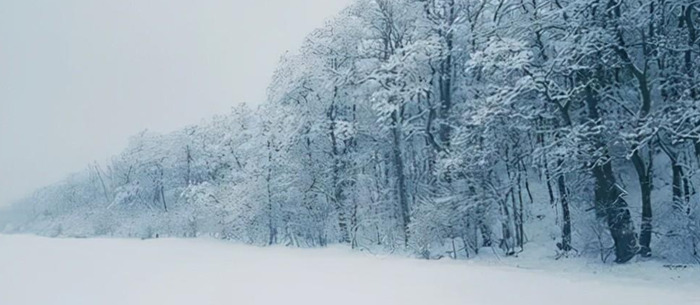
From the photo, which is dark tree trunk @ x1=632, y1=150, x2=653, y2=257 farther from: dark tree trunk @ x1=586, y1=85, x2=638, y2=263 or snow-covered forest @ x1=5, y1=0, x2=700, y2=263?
dark tree trunk @ x1=586, y1=85, x2=638, y2=263

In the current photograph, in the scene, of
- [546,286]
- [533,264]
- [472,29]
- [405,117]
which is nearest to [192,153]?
[405,117]

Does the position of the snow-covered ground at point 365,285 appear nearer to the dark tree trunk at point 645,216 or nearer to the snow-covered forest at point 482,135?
the dark tree trunk at point 645,216

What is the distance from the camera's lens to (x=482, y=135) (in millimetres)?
17625

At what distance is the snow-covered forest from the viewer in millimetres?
13781

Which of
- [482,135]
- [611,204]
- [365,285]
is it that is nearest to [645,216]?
[611,204]

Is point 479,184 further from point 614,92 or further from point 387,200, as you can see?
point 387,200

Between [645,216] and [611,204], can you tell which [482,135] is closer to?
[611,204]

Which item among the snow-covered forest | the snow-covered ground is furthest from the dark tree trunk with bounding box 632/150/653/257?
the snow-covered ground

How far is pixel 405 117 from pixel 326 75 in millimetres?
5186

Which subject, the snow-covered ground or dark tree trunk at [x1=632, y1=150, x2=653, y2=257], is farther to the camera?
dark tree trunk at [x1=632, y1=150, x2=653, y2=257]

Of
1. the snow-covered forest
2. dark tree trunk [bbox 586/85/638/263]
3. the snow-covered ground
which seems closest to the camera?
the snow-covered ground

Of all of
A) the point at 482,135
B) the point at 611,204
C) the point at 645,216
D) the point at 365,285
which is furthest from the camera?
the point at 482,135

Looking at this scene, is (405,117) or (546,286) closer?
(546,286)

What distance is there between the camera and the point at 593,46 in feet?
45.2
